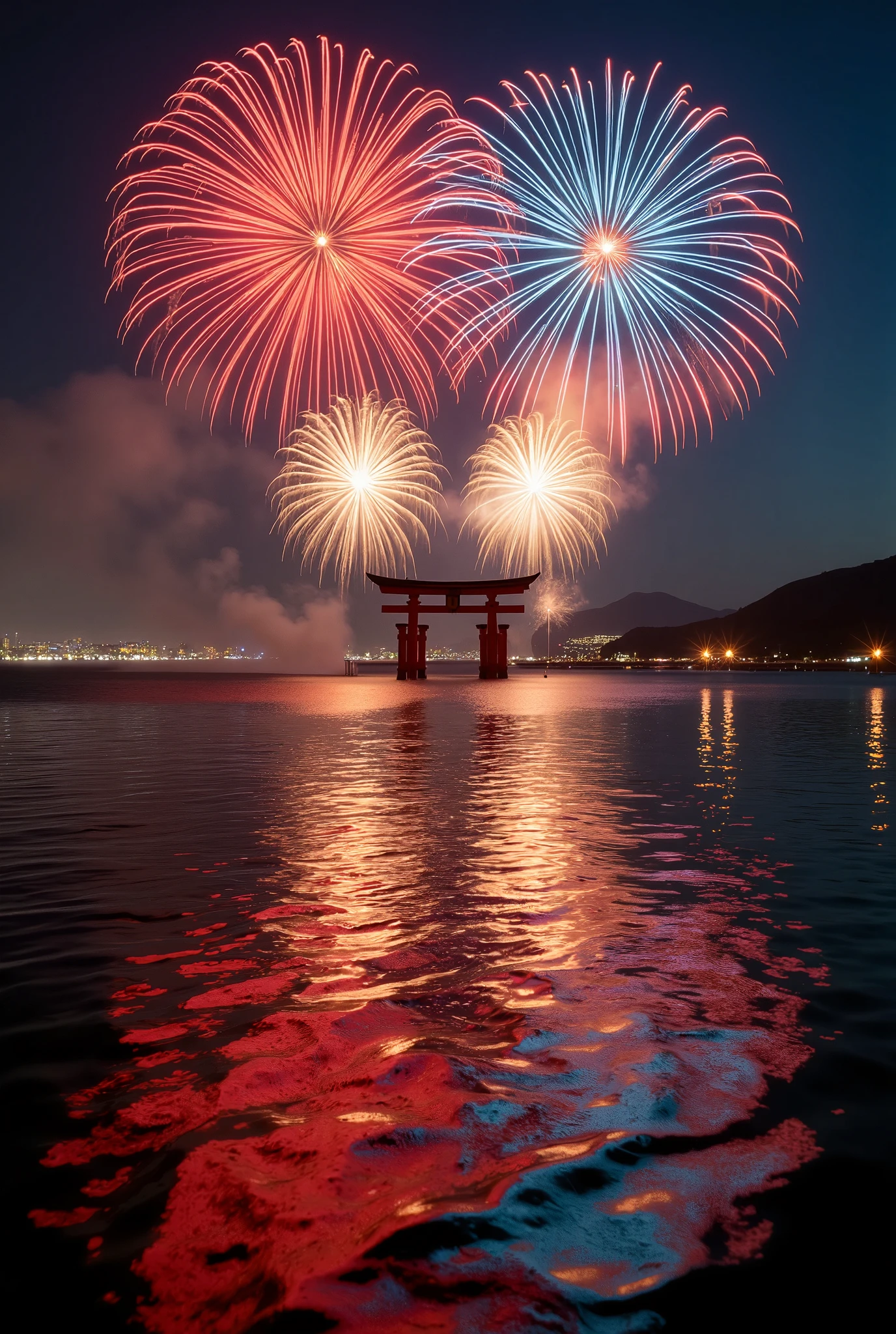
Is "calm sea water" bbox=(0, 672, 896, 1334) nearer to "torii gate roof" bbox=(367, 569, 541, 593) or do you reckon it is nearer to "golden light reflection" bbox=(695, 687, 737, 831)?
"golden light reflection" bbox=(695, 687, 737, 831)

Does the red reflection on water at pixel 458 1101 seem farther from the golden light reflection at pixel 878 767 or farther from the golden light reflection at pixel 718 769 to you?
the golden light reflection at pixel 878 767

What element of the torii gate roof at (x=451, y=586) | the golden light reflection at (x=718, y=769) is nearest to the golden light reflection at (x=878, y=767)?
→ the golden light reflection at (x=718, y=769)

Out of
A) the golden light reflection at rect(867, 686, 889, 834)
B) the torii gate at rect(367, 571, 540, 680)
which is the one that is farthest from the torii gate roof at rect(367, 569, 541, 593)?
the golden light reflection at rect(867, 686, 889, 834)

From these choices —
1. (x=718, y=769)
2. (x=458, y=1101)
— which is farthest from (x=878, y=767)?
(x=458, y=1101)

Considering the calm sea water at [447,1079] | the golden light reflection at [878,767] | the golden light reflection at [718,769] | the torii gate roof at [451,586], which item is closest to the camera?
the calm sea water at [447,1079]

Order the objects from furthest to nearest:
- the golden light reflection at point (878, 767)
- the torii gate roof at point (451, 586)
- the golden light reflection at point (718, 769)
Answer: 1. the torii gate roof at point (451, 586)
2. the golden light reflection at point (718, 769)
3. the golden light reflection at point (878, 767)

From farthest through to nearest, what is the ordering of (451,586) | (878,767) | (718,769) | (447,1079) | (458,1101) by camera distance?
(451,586) < (878,767) < (718,769) < (447,1079) < (458,1101)

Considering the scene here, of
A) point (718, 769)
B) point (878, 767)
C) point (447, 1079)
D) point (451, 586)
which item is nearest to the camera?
point (447, 1079)

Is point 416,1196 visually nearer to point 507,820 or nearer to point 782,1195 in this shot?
point 782,1195

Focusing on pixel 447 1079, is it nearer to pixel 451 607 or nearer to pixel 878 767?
pixel 878 767

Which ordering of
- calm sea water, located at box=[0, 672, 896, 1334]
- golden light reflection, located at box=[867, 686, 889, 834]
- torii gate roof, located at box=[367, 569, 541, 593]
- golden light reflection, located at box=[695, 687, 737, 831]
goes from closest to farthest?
calm sea water, located at box=[0, 672, 896, 1334], golden light reflection, located at box=[867, 686, 889, 834], golden light reflection, located at box=[695, 687, 737, 831], torii gate roof, located at box=[367, 569, 541, 593]
